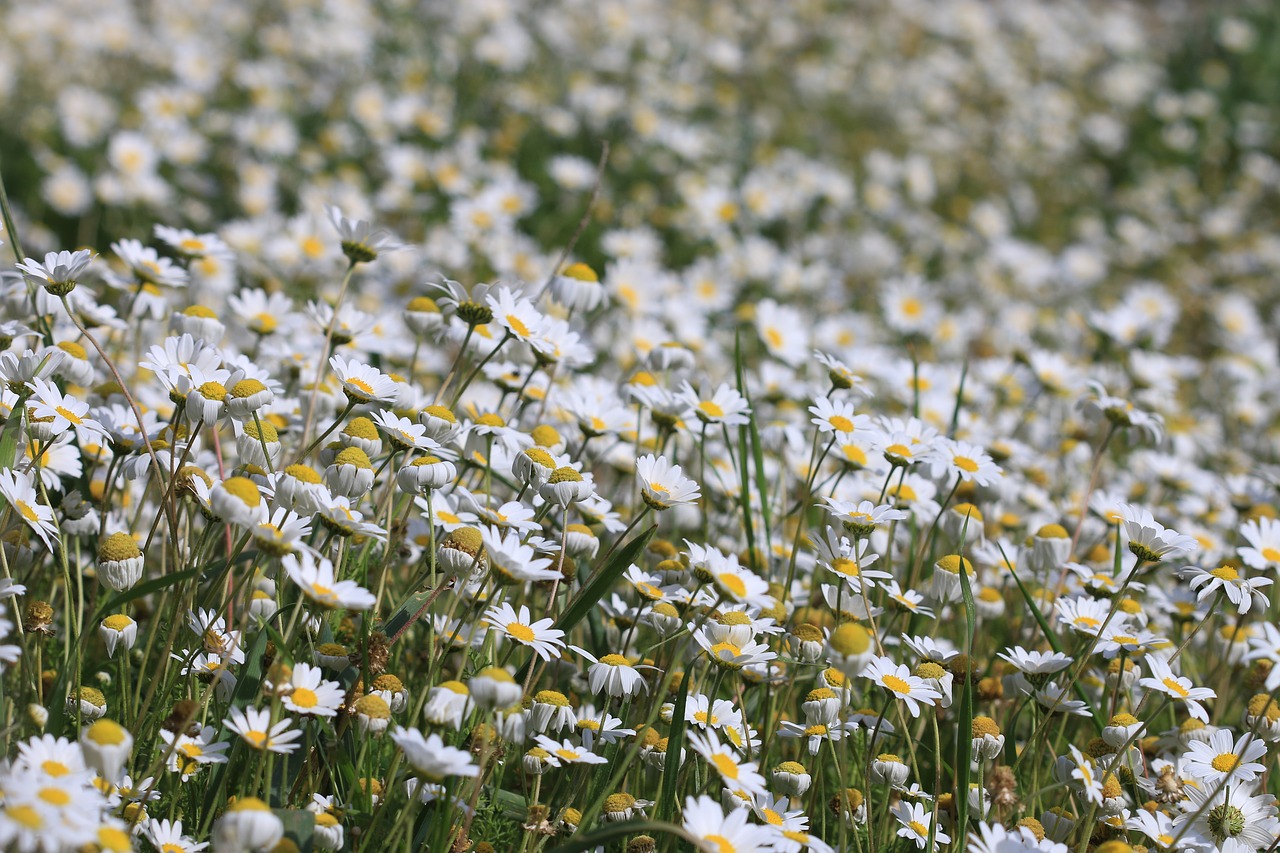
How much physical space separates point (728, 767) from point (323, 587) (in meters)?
0.78

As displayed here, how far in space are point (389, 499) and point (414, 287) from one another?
3498mm

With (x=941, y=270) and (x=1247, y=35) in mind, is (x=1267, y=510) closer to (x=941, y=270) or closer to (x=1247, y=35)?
(x=941, y=270)

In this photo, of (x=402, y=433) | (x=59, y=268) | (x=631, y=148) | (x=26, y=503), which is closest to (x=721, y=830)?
(x=402, y=433)

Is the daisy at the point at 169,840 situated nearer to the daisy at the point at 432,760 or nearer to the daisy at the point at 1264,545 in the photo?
the daisy at the point at 432,760

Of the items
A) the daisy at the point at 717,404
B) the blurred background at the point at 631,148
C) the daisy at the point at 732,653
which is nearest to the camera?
the daisy at the point at 732,653

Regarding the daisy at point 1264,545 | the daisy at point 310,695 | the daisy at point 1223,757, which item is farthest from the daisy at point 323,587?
the daisy at point 1264,545

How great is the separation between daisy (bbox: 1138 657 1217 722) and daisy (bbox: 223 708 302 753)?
5.58 ft

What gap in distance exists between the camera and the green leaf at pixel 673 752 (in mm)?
2115

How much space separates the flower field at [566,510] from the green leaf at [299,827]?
17 mm

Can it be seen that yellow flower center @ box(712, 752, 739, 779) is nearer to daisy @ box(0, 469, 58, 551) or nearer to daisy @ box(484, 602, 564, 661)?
daisy @ box(484, 602, 564, 661)

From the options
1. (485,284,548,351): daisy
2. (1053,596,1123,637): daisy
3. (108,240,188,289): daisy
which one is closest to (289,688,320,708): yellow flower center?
(485,284,548,351): daisy

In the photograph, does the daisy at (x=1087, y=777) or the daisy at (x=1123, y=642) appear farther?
the daisy at (x=1123, y=642)

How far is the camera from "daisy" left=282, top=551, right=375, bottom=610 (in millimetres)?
1808

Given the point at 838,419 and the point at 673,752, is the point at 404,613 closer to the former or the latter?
the point at 673,752
